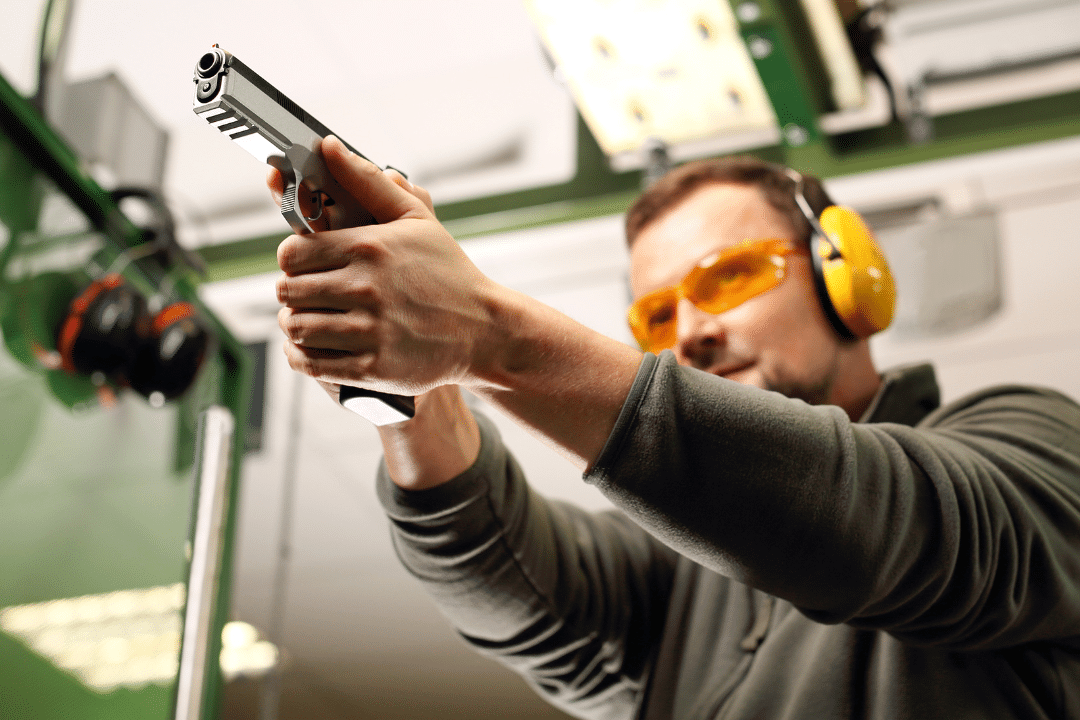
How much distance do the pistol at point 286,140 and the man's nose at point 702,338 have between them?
526 mm

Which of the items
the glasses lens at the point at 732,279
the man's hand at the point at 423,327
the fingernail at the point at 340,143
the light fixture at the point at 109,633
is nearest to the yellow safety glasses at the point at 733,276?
the glasses lens at the point at 732,279

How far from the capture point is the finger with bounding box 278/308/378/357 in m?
0.54

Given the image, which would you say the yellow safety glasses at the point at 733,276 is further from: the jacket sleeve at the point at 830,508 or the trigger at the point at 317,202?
the trigger at the point at 317,202

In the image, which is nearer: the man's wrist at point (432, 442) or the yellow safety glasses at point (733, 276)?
the man's wrist at point (432, 442)

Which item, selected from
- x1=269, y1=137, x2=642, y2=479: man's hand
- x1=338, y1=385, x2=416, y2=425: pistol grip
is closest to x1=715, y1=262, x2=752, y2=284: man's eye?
x1=269, y1=137, x2=642, y2=479: man's hand

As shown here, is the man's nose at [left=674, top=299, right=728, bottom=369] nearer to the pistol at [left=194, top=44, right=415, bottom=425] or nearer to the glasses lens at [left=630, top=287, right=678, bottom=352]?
the glasses lens at [left=630, top=287, right=678, bottom=352]

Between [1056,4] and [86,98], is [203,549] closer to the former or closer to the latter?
[86,98]

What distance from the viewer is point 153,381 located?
1.56 metres

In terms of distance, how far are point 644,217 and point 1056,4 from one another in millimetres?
1357

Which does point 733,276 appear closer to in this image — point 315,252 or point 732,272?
point 732,272

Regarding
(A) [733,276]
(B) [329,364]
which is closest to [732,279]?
(A) [733,276]

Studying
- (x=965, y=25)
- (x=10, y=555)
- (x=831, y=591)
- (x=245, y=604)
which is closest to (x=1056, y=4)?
(x=965, y=25)

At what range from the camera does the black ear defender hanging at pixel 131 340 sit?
151 cm

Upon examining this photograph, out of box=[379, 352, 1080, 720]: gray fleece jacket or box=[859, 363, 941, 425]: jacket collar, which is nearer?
box=[379, 352, 1080, 720]: gray fleece jacket
